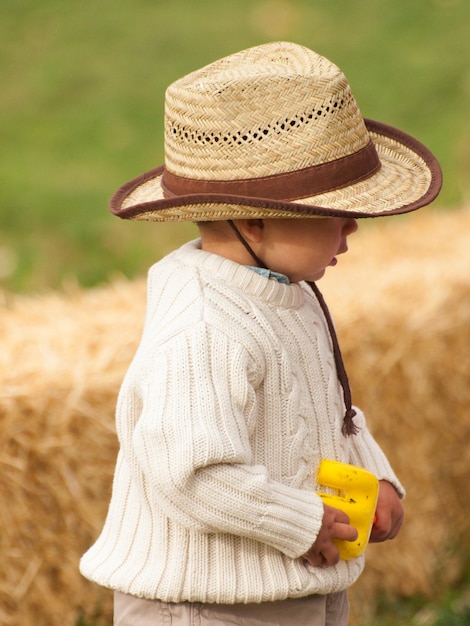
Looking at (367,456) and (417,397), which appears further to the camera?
(417,397)

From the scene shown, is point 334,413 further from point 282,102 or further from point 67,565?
point 67,565

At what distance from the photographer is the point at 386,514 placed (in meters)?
3.13

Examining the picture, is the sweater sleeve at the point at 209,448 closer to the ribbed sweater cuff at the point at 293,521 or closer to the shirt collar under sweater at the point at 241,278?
the ribbed sweater cuff at the point at 293,521

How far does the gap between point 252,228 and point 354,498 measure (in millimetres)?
720

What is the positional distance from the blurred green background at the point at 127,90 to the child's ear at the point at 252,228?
5.49m

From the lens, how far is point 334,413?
303cm

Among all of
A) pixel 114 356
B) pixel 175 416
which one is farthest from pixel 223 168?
pixel 114 356

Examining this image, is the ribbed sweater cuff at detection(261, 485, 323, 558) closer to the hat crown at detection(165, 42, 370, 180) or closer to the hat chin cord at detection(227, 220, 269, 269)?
the hat chin cord at detection(227, 220, 269, 269)

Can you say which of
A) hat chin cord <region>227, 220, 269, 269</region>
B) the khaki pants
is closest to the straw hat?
hat chin cord <region>227, 220, 269, 269</region>

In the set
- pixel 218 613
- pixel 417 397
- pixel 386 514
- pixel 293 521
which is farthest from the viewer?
pixel 417 397

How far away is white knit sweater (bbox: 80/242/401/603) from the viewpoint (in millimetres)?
2613

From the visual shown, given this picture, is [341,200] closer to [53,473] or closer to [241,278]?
[241,278]

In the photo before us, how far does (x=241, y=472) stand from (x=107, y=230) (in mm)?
6889

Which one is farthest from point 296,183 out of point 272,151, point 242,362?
point 242,362
